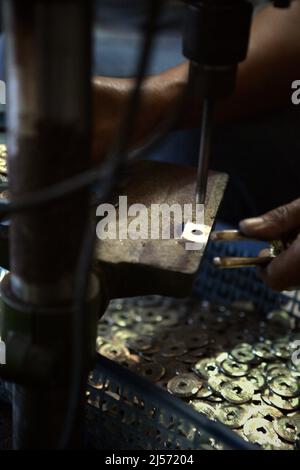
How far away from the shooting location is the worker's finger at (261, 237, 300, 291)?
28.6 inches

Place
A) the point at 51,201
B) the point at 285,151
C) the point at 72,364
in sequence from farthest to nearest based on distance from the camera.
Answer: the point at 285,151, the point at 72,364, the point at 51,201

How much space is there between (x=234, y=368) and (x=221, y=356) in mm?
32

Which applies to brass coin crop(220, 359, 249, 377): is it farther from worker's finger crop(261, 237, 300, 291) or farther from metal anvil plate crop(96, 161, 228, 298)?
metal anvil plate crop(96, 161, 228, 298)

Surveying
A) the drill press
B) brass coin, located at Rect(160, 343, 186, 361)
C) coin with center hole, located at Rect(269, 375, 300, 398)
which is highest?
the drill press

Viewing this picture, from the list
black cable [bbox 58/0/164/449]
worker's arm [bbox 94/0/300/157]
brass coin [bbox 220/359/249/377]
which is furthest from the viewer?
worker's arm [bbox 94/0/300/157]

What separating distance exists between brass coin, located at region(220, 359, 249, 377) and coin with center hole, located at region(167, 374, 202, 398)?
0.05m

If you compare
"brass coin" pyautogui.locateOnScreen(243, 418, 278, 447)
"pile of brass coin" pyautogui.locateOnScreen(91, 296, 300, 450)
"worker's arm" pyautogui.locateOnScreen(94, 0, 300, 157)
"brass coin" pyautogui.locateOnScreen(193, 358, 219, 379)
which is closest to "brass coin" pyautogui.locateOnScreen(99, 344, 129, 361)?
"pile of brass coin" pyautogui.locateOnScreen(91, 296, 300, 450)

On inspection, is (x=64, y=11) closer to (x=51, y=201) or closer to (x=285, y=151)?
(x=51, y=201)

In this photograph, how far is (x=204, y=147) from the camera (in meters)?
0.57

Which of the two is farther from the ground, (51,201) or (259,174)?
(51,201)

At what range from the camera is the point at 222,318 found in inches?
35.9

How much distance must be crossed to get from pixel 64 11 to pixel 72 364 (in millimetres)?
245
